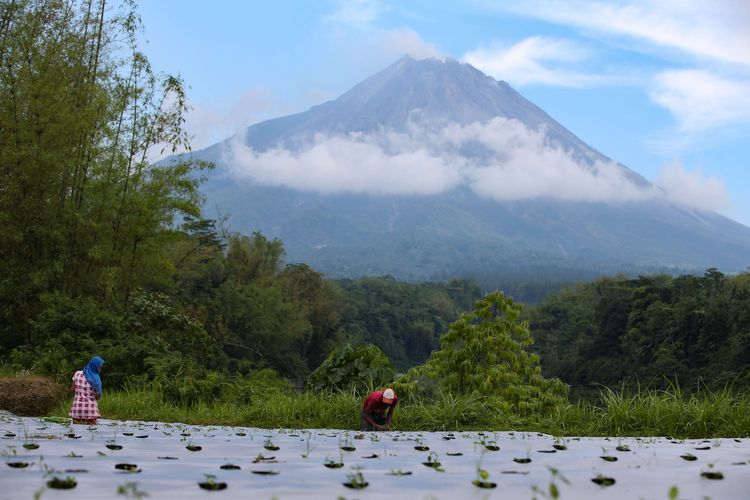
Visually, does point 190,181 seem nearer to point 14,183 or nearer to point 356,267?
point 14,183

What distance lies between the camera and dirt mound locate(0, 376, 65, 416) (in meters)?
7.88

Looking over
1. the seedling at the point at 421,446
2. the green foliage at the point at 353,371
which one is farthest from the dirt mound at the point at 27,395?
the seedling at the point at 421,446

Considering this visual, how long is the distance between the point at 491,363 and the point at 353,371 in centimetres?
209

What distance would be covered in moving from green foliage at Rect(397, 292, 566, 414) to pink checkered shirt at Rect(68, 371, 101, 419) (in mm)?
3724

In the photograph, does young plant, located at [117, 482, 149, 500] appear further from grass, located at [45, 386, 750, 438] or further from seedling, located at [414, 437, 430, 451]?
grass, located at [45, 386, 750, 438]

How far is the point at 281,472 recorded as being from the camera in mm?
3424

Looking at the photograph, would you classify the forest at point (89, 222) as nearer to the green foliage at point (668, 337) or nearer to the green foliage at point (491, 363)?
the green foliage at point (491, 363)

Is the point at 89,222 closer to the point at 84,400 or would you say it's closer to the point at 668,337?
the point at 84,400

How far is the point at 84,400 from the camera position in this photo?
24.4 ft

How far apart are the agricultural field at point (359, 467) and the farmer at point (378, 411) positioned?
1.21 meters

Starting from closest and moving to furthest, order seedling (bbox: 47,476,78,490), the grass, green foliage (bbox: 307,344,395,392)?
seedling (bbox: 47,476,78,490), the grass, green foliage (bbox: 307,344,395,392)

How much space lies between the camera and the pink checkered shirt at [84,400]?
737 cm

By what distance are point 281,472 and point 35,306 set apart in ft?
37.1

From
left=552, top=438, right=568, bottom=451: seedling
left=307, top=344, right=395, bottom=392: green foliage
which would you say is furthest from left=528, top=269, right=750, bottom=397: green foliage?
left=552, top=438, right=568, bottom=451: seedling
